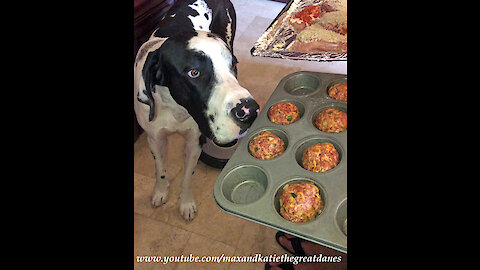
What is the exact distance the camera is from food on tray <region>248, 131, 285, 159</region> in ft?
5.32

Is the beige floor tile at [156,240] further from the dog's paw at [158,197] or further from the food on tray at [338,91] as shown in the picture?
the food on tray at [338,91]

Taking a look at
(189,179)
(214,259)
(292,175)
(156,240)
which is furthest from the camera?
(189,179)

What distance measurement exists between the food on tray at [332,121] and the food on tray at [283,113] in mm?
128

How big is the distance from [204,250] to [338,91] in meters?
1.29

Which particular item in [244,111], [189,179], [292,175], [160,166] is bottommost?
[189,179]

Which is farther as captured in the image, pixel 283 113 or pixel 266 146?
pixel 283 113

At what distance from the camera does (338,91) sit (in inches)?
72.5

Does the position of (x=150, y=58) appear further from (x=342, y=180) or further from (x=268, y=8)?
(x=268, y=8)

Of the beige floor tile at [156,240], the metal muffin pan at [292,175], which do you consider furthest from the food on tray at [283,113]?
the beige floor tile at [156,240]

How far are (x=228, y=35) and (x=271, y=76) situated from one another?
45.5 inches

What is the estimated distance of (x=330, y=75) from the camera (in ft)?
6.46

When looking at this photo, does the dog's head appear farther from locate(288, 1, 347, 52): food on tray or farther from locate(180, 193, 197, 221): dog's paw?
locate(180, 193, 197, 221): dog's paw

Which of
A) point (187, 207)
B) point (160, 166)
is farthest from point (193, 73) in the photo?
point (187, 207)

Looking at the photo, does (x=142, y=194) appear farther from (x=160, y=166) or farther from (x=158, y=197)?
(x=160, y=166)
